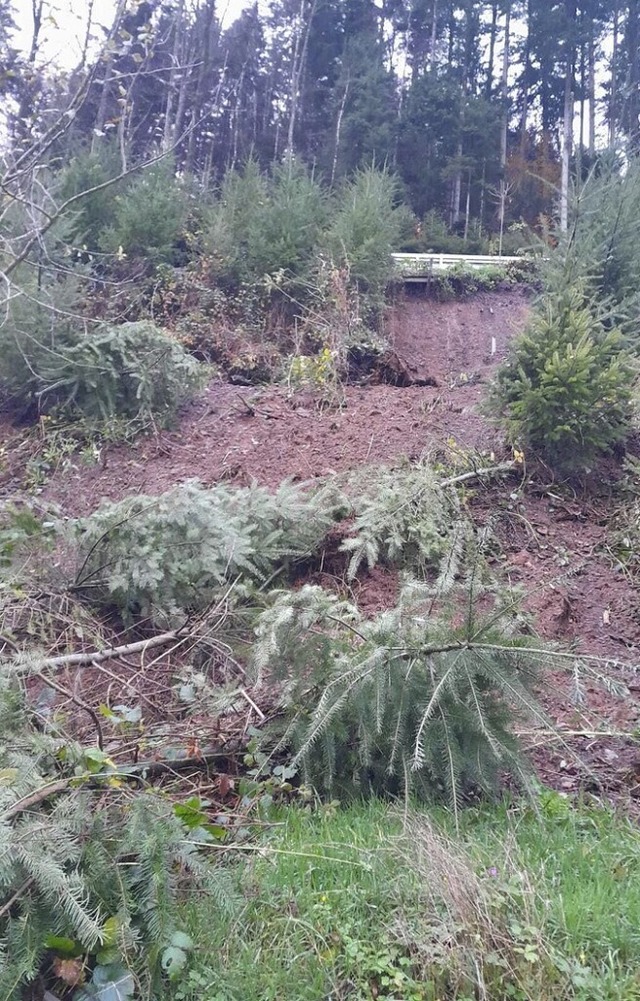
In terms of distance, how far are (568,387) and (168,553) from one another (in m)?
3.68

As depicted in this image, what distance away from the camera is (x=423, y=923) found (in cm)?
226

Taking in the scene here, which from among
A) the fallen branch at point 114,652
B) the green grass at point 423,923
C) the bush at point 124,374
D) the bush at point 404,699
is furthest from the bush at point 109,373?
the green grass at point 423,923

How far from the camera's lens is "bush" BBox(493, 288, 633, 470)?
6145mm

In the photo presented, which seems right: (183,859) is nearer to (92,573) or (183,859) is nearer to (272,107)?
(92,573)

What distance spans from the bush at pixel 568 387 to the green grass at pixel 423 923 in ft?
13.7

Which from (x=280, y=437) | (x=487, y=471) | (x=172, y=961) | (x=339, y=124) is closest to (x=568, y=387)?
(x=487, y=471)

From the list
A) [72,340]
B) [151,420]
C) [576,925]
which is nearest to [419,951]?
[576,925]

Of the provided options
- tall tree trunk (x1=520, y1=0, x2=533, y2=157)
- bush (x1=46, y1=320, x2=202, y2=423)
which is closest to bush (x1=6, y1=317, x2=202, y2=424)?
bush (x1=46, y1=320, x2=202, y2=423)

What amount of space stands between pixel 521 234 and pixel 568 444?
55.0 feet

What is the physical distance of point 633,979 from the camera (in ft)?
6.86

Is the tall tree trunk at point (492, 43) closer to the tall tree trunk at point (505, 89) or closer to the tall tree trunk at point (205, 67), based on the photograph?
the tall tree trunk at point (505, 89)

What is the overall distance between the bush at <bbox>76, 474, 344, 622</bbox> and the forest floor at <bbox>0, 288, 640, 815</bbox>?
81 cm

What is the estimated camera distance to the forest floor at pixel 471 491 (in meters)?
3.88

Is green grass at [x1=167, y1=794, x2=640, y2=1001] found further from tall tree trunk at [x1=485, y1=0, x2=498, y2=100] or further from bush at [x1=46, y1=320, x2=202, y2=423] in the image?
tall tree trunk at [x1=485, y1=0, x2=498, y2=100]
